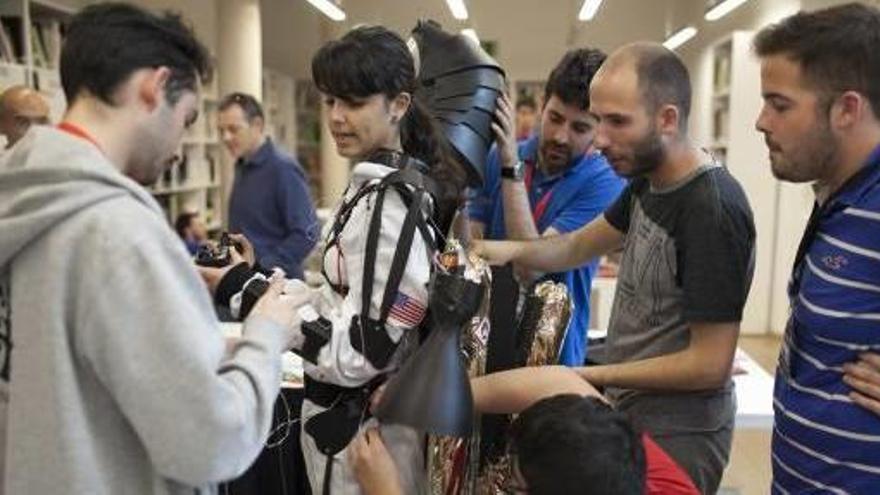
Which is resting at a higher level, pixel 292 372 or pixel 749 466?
pixel 292 372

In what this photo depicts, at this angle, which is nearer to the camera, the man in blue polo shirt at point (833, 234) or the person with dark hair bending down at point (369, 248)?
the man in blue polo shirt at point (833, 234)

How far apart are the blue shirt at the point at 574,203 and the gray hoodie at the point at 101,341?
3.89 ft

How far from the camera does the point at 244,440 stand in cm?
87

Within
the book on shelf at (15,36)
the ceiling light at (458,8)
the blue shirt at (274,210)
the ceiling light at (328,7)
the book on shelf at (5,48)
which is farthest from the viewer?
the ceiling light at (458,8)

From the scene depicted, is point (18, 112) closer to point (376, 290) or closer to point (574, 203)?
point (574, 203)

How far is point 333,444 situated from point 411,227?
0.41 meters

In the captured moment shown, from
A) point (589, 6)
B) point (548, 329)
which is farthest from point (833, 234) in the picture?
point (589, 6)

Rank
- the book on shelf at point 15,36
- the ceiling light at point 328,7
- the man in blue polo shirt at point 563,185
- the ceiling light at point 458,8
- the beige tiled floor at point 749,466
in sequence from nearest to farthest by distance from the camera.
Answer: the man in blue polo shirt at point 563,185, the beige tiled floor at point 749,466, the book on shelf at point 15,36, the ceiling light at point 328,7, the ceiling light at point 458,8

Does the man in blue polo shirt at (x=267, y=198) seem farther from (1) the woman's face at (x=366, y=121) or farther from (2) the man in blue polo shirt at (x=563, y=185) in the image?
(1) the woman's face at (x=366, y=121)

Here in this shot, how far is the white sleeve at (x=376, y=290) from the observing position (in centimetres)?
123

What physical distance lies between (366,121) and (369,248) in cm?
29

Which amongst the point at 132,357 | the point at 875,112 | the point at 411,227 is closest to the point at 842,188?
the point at 875,112

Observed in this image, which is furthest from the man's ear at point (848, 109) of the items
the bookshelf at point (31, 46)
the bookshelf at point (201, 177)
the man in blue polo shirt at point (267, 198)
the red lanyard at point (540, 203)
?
the bookshelf at point (201, 177)

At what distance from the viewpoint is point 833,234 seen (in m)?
1.17
